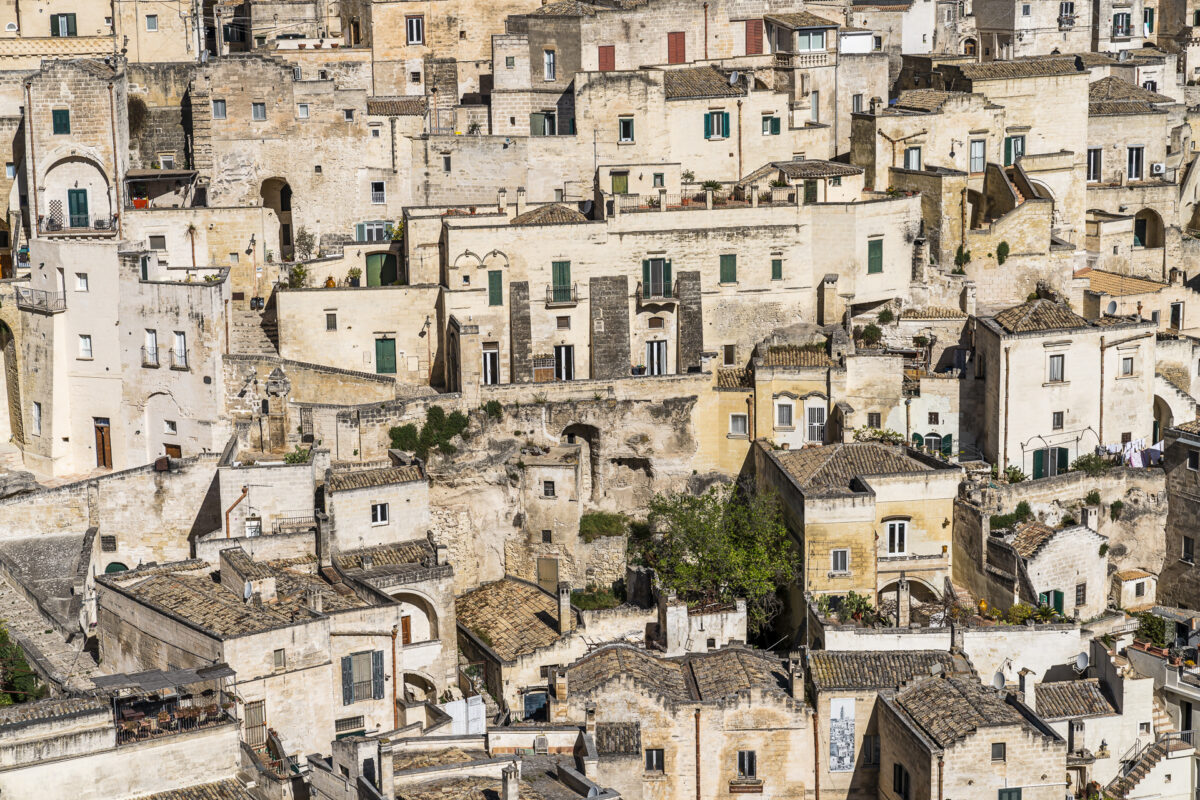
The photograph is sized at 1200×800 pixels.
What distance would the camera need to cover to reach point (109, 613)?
176ft

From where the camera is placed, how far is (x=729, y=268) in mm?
66562

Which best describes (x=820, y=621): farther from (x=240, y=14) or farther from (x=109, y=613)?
(x=240, y=14)

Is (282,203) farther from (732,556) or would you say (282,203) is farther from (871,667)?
(871,667)

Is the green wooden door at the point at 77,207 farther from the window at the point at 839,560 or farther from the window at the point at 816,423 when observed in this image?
the window at the point at 839,560

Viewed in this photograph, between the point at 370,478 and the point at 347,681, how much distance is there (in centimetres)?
796

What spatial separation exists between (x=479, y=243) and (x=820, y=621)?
16385mm

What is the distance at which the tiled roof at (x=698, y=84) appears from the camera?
71125 millimetres

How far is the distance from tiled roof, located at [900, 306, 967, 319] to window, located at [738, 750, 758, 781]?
20005mm

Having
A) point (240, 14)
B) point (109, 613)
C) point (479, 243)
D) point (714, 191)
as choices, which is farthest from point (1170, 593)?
point (240, 14)

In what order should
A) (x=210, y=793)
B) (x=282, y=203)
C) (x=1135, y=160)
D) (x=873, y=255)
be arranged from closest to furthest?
(x=210, y=793)
(x=873, y=255)
(x=282, y=203)
(x=1135, y=160)

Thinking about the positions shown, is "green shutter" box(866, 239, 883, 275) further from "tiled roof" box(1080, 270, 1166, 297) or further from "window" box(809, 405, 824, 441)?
"tiled roof" box(1080, 270, 1166, 297)

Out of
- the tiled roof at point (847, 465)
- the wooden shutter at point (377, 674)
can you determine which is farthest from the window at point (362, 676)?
the tiled roof at point (847, 465)

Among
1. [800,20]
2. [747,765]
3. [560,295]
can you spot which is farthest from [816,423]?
[800,20]

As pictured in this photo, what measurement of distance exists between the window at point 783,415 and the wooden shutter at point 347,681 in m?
16.8
